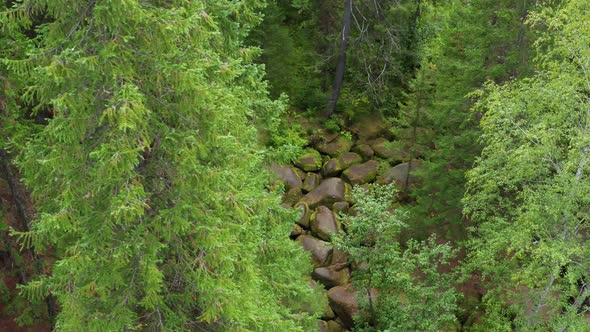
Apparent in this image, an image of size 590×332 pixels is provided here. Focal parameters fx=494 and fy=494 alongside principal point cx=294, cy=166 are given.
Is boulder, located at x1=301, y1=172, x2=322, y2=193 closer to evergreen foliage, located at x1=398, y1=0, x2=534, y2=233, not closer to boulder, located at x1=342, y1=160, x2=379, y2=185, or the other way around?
boulder, located at x1=342, y1=160, x2=379, y2=185

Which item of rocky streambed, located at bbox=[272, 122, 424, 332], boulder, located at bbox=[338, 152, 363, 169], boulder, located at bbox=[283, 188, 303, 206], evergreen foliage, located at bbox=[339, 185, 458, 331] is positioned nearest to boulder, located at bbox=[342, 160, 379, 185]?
rocky streambed, located at bbox=[272, 122, 424, 332]

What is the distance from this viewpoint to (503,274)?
12.9 m

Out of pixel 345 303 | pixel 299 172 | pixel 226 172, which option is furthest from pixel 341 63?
pixel 226 172

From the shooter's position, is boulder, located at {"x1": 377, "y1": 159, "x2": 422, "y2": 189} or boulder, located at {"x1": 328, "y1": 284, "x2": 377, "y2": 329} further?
boulder, located at {"x1": 377, "y1": 159, "x2": 422, "y2": 189}

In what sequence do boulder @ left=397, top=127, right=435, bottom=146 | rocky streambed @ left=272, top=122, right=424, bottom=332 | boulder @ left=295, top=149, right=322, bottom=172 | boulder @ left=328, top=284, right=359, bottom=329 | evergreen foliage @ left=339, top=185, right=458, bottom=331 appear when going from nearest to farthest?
evergreen foliage @ left=339, top=185, right=458, bottom=331, boulder @ left=328, top=284, right=359, bottom=329, rocky streambed @ left=272, top=122, right=424, bottom=332, boulder @ left=397, top=127, right=435, bottom=146, boulder @ left=295, top=149, right=322, bottom=172

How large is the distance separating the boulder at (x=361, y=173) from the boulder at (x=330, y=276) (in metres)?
4.71

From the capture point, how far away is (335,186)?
20.4 metres

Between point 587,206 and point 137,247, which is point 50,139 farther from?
point 587,206

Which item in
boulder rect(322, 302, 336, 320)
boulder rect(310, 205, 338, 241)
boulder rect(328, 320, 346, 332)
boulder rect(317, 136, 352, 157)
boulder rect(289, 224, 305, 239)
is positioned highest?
boulder rect(317, 136, 352, 157)

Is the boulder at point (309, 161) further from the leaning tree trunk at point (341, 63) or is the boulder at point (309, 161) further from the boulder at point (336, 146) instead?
the leaning tree trunk at point (341, 63)

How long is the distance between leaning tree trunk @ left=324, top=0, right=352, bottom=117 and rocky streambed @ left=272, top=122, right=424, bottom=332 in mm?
1552

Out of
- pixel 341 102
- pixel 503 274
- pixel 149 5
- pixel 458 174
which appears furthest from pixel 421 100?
pixel 149 5

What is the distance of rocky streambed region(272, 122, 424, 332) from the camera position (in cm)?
1700

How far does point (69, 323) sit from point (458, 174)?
40.9 feet
